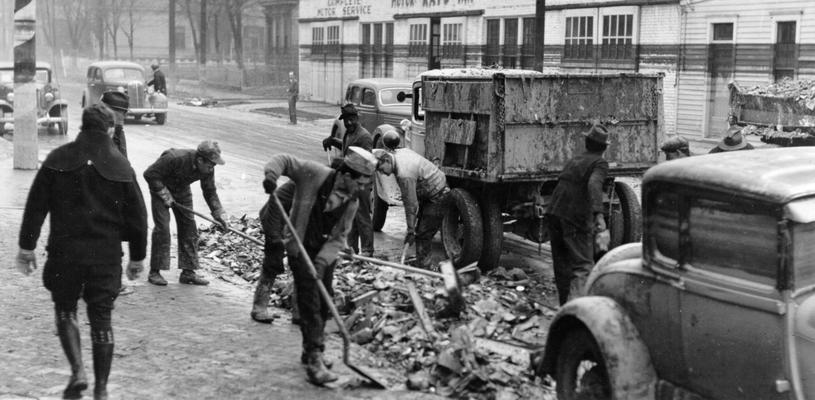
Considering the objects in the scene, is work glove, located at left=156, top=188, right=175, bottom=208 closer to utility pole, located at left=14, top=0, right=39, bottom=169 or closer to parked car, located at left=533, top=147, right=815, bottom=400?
parked car, located at left=533, top=147, right=815, bottom=400

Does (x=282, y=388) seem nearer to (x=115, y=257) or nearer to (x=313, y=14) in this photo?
(x=115, y=257)

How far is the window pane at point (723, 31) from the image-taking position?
1000 inches

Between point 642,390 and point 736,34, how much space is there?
69.2ft

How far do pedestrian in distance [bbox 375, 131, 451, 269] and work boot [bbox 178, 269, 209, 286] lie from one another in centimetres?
205

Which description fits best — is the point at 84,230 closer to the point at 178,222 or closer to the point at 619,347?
the point at 619,347

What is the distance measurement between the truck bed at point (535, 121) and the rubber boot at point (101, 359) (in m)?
5.27

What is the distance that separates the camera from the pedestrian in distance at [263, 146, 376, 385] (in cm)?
706

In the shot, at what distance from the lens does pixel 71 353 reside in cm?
629

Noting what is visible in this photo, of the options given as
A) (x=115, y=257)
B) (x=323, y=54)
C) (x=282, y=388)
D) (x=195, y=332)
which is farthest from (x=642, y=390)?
(x=323, y=54)

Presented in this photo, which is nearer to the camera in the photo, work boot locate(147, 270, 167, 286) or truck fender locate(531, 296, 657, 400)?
truck fender locate(531, 296, 657, 400)

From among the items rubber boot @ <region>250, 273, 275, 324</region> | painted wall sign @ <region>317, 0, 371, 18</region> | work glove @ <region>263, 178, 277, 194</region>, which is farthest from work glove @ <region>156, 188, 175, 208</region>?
painted wall sign @ <region>317, 0, 371, 18</region>

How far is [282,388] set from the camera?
22.5 feet

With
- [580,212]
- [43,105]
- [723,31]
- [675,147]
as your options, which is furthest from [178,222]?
[723,31]

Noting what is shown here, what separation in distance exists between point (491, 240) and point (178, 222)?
3226 millimetres
